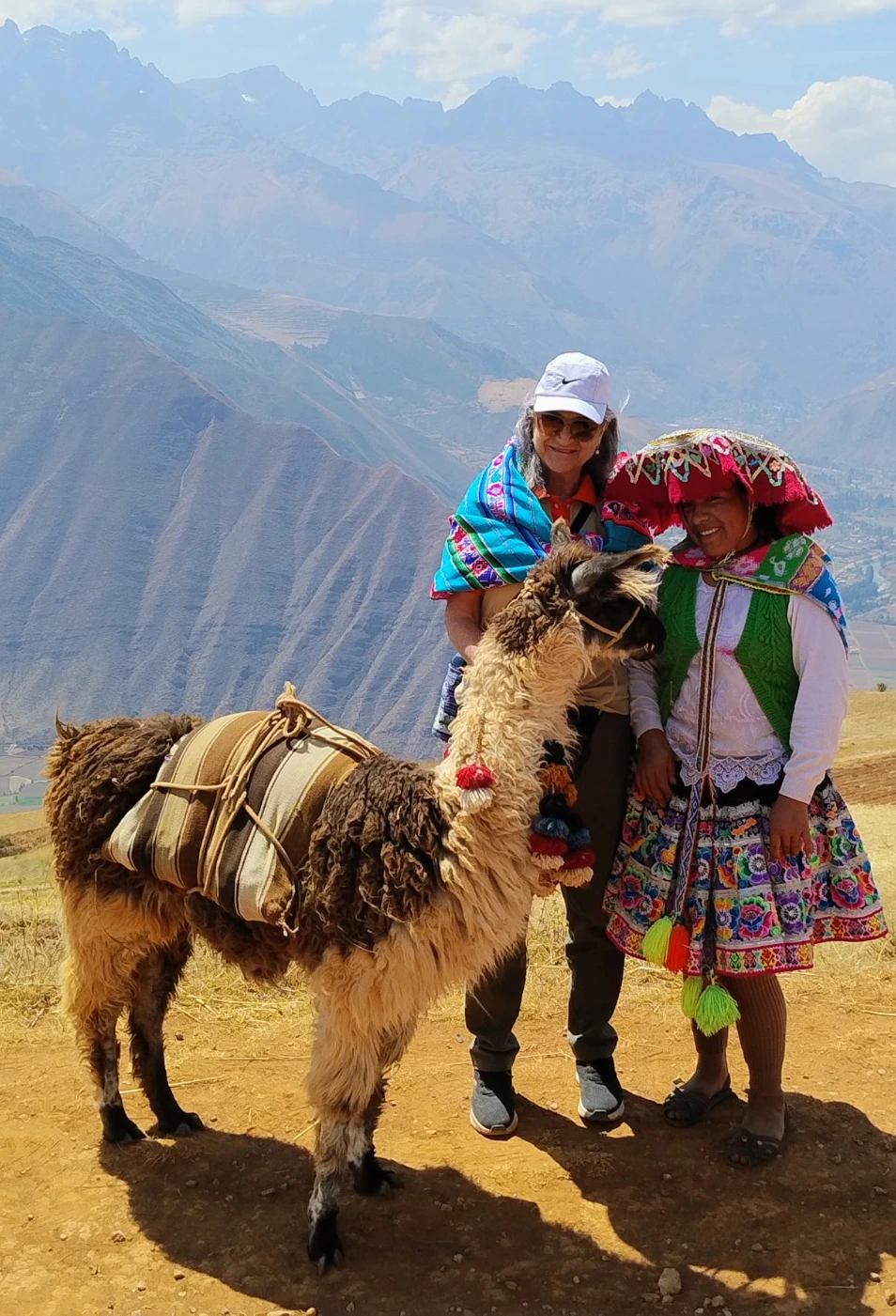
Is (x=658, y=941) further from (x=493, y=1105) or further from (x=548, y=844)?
(x=493, y=1105)

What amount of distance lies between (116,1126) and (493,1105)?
129cm

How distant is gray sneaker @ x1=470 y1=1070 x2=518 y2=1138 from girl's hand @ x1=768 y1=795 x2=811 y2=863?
1.41m

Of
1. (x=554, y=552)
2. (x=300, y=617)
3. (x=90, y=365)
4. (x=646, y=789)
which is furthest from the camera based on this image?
(x=90, y=365)

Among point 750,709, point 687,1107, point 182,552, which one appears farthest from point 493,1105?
point 182,552

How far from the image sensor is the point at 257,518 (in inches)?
4921

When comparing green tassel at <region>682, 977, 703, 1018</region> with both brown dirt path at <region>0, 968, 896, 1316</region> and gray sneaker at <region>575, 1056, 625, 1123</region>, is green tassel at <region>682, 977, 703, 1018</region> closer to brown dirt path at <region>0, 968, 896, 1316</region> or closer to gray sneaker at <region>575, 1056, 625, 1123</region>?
brown dirt path at <region>0, 968, 896, 1316</region>

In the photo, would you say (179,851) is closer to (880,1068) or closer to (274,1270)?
(274,1270)

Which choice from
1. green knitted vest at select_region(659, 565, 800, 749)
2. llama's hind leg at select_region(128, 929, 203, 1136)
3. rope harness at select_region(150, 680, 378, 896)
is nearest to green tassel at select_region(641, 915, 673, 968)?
green knitted vest at select_region(659, 565, 800, 749)

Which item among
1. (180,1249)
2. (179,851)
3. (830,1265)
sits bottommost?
(180,1249)

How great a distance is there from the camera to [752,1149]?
3691 millimetres

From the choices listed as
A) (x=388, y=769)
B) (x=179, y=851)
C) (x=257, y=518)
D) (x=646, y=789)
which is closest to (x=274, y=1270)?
(x=179, y=851)

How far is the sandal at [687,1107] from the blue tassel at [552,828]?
153 centimetres

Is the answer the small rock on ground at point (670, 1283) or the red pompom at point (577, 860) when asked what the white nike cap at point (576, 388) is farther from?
the small rock on ground at point (670, 1283)

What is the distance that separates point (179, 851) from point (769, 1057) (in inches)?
78.0
